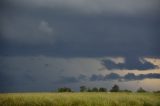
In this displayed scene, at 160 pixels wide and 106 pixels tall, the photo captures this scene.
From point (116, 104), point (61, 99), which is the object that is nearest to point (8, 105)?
point (61, 99)

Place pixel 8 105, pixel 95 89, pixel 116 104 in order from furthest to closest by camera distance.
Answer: pixel 95 89
pixel 116 104
pixel 8 105

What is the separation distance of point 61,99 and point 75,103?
68cm

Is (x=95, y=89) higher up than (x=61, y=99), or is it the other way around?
(x=95, y=89)

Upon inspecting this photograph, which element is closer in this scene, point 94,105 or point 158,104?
point 94,105

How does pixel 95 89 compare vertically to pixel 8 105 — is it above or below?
above

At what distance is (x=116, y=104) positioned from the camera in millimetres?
17672

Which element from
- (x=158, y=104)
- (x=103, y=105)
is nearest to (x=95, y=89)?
(x=158, y=104)

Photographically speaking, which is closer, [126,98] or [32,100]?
[32,100]

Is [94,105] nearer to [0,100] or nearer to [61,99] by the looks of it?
[61,99]

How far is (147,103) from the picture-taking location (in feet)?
64.0

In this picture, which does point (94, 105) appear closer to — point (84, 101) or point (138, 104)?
point (84, 101)

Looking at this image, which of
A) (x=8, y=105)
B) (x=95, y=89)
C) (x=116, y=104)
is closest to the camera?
(x=8, y=105)

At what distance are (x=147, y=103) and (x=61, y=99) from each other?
16.8 ft

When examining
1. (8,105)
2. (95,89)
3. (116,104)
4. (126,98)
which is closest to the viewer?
(8,105)
